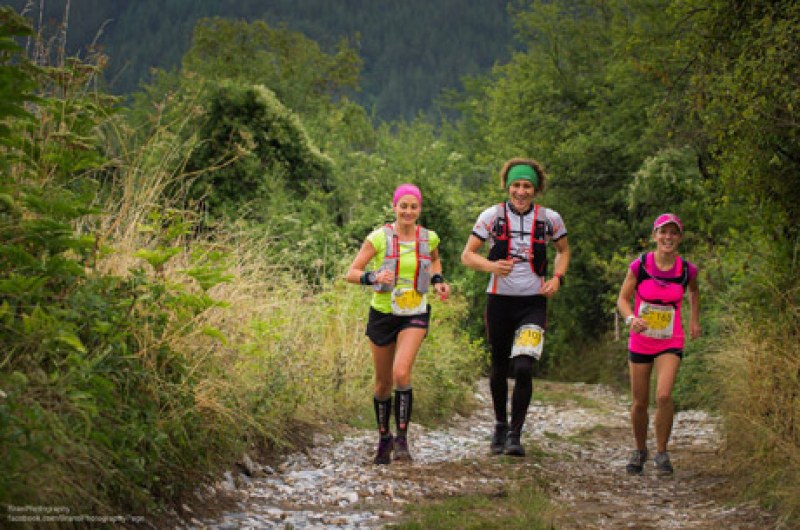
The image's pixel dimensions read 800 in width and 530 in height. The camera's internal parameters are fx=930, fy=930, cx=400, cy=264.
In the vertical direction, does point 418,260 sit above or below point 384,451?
above

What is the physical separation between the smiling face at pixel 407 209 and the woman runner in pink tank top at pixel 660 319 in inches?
72.3

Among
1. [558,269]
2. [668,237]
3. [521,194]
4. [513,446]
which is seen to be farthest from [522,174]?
[513,446]

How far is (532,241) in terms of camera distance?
25.2ft

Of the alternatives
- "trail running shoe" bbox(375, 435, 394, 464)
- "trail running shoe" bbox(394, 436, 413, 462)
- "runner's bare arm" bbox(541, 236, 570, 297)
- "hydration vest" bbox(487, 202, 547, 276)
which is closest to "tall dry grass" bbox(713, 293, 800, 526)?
"runner's bare arm" bbox(541, 236, 570, 297)

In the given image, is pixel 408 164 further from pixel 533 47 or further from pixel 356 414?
pixel 356 414

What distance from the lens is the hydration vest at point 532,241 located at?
25.1ft

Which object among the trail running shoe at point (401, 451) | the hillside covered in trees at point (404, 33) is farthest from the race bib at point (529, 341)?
the hillside covered in trees at point (404, 33)

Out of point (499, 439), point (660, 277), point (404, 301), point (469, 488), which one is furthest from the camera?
point (499, 439)

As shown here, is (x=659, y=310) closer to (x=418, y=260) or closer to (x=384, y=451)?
(x=418, y=260)

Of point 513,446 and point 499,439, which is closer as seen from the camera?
point 513,446

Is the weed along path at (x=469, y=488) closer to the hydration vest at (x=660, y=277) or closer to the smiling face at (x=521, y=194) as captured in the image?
the hydration vest at (x=660, y=277)

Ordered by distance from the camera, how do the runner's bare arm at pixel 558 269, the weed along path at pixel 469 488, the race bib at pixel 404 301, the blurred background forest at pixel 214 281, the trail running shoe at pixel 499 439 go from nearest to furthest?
the blurred background forest at pixel 214 281
the weed along path at pixel 469 488
the race bib at pixel 404 301
the runner's bare arm at pixel 558 269
the trail running shoe at pixel 499 439

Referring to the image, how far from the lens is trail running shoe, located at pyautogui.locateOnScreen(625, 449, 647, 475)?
779 cm

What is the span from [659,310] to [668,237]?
0.59 meters
